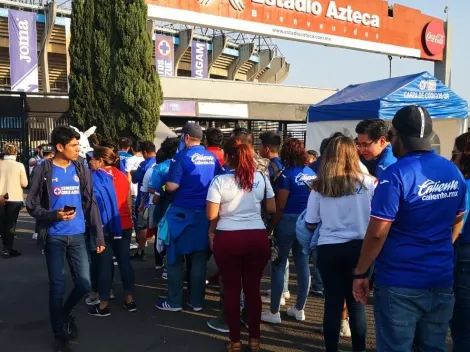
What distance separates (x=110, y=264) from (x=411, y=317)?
330cm

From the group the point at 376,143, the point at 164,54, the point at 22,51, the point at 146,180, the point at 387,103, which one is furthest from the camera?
the point at 164,54

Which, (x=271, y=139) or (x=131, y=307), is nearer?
(x=271, y=139)

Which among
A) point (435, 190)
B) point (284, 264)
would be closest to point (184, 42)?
point (284, 264)

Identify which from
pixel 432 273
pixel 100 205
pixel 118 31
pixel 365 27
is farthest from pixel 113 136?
pixel 432 273

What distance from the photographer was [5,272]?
626 cm

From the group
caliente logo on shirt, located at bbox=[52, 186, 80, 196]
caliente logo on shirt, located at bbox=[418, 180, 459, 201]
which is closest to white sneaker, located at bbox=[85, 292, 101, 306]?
caliente logo on shirt, located at bbox=[52, 186, 80, 196]

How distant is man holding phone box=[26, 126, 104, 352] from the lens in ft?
12.2

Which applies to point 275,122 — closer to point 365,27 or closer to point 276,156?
point 365,27

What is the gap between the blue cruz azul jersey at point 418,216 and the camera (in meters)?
2.26

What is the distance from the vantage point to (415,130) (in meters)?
2.35

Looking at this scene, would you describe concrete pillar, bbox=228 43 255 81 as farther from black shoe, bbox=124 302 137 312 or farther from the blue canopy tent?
black shoe, bbox=124 302 137 312

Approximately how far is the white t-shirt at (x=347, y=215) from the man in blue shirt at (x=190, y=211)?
5.45ft

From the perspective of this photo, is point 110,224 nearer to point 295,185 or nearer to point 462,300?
point 295,185

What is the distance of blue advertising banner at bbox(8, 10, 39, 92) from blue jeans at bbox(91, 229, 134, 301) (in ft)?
59.7
